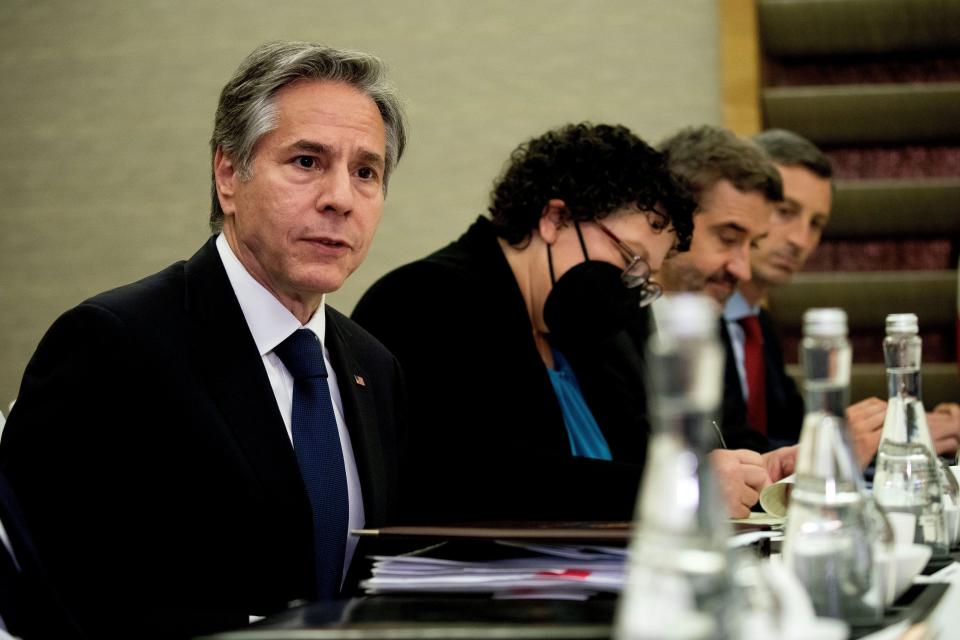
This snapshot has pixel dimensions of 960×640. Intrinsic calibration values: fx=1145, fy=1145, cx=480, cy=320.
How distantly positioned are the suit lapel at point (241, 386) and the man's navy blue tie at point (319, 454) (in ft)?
0.16

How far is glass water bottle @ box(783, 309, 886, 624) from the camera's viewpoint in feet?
2.35

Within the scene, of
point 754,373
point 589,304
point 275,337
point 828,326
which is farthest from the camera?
point 754,373

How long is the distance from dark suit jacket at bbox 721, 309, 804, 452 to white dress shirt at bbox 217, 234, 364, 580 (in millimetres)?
1155

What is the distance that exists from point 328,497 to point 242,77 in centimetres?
57

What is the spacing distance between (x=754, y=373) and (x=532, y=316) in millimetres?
1045

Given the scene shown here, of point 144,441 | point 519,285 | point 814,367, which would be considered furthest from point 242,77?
point 814,367

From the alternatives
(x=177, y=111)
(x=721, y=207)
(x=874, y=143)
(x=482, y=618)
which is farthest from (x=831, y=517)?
(x=177, y=111)

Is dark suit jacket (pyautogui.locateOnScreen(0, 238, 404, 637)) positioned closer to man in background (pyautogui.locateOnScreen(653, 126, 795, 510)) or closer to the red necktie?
→ man in background (pyautogui.locateOnScreen(653, 126, 795, 510))

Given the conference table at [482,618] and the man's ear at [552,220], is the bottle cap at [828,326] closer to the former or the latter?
the conference table at [482,618]

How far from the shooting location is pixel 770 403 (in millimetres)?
2941

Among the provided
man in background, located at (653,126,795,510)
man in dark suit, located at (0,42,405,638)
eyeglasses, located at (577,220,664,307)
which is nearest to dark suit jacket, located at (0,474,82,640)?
man in dark suit, located at (0,42,405,638)

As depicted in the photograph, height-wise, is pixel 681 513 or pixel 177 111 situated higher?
pixel 177 111

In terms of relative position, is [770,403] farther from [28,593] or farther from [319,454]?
[28,593]

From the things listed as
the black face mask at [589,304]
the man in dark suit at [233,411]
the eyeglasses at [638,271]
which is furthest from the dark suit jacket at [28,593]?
the eyeglasses at [638,271]
